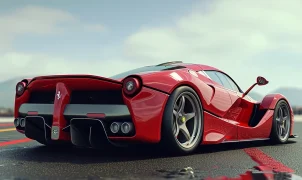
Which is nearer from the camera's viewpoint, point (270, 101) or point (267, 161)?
point (267, 161)

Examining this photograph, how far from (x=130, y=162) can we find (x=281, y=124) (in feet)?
11.8

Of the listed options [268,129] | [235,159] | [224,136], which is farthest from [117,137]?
[268,129]

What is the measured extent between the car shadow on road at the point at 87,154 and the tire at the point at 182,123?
0.62 ft

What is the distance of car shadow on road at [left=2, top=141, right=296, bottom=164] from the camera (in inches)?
166

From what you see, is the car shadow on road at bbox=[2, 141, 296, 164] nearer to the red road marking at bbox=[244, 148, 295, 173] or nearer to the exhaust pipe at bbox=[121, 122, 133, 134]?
the exhaust pipe at bbox=[121, 122, 133, 134]

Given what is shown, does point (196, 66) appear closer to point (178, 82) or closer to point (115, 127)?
point (178, 82)

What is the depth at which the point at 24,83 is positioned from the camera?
4.99 metres

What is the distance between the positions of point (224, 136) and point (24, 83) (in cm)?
252

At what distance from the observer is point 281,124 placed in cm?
674

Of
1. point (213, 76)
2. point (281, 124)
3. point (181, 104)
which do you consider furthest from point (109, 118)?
point (281, 124)

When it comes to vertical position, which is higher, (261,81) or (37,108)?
(261,81)

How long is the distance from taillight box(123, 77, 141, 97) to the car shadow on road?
679 mm

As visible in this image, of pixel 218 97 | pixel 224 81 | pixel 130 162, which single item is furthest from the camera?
pixel 224 81

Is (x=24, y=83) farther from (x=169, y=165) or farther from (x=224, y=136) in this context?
(x=224, y=136)
